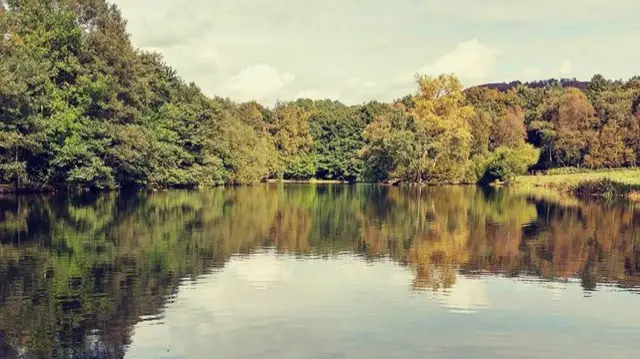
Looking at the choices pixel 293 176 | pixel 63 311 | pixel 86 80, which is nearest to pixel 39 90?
pixel 86 80

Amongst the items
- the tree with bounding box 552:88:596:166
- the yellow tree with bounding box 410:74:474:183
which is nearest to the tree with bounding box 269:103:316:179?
the yellow tree with bounding box 410:74:474:183

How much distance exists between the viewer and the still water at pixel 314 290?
31.7 feet

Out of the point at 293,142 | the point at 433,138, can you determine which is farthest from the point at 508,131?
the point at 293,142

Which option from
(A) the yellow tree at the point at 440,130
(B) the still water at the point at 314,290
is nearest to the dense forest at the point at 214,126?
(A) the yellow tree at the point at 440,130

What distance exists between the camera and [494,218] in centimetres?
3116

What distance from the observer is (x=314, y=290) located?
45.4ft

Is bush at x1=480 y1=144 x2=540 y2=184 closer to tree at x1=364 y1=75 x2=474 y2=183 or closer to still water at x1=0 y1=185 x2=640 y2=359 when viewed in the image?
tree at x1=364 y1=75 x2=474 y2=183

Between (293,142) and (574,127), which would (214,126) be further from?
(574,127)

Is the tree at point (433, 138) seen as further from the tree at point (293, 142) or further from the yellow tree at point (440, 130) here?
the tree at point (293, 142)

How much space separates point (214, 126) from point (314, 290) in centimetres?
5808

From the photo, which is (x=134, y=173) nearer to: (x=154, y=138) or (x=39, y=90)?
(x=154, y=138)

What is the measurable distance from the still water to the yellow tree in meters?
50.4

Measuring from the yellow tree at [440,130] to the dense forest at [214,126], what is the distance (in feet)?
0.54

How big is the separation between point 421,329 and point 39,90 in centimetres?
4249
